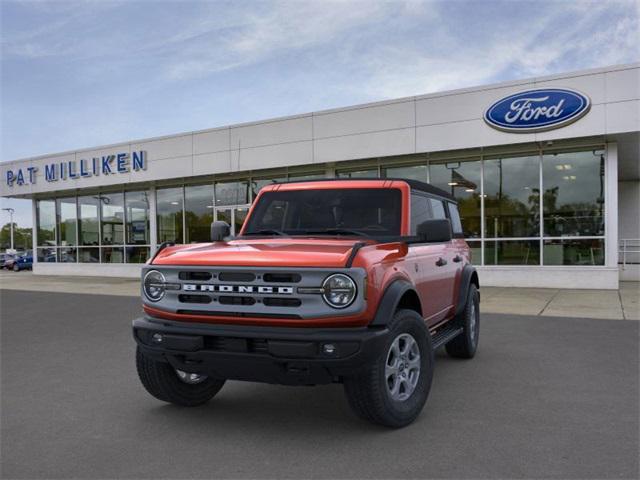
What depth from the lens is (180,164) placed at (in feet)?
65.2

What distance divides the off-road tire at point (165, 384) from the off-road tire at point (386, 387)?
1.47m

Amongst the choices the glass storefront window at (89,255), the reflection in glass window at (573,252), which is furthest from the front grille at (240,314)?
the glass storefront window at (89,255)

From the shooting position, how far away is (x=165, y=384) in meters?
4.32

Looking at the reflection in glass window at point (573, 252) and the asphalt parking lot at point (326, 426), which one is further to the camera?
the reflection in glass window at point (573, 252)

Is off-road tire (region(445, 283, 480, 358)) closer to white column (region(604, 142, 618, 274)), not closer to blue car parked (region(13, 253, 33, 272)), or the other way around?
white column (region(604, 142, 618, 274))

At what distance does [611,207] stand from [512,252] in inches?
105

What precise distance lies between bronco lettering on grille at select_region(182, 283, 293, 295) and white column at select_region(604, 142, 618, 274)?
1243cm

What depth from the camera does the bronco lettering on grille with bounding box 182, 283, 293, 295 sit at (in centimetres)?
362

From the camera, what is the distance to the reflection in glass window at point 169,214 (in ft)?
70.1

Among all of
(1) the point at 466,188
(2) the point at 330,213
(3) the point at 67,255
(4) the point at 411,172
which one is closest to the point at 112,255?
(3) the point at 67,255

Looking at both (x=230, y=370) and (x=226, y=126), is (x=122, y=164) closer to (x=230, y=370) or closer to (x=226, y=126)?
(x=226, y=126)

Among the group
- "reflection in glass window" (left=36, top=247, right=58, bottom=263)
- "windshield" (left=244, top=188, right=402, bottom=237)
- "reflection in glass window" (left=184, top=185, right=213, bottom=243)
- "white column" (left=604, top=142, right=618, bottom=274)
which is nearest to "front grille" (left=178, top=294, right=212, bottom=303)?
"windshield" (left=244, top=188, right=402, bottom=237)

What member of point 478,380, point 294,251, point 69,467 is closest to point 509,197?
point 478,380

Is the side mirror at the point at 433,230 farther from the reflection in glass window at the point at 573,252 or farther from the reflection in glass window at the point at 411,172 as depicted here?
the reflection in glass window at the point at 411,172
